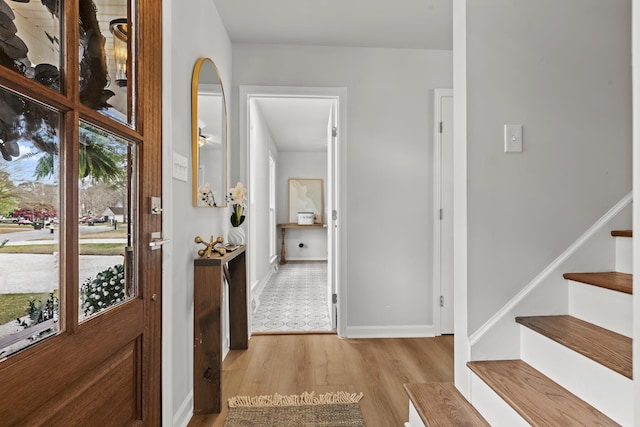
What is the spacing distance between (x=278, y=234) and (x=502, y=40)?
585 cm

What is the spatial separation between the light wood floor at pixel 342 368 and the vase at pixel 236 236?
0.80 metres

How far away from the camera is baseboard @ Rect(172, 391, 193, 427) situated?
5.33 ft

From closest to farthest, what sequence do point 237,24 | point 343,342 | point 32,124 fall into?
point 32,124, point 237,24, point 343,342

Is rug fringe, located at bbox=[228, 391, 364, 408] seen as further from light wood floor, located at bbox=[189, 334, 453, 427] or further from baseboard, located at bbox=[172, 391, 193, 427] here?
baseboard, located at bbox=[172, 391, 193, 427]

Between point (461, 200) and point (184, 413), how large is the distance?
5.54 feet

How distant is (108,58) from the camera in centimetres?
109

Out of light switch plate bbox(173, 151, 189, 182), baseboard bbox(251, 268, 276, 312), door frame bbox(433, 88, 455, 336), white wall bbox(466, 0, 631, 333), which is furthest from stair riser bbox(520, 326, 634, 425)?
baseboard bbox(251, 268, 276, 312)

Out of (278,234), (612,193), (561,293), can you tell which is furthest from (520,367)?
(278,234)

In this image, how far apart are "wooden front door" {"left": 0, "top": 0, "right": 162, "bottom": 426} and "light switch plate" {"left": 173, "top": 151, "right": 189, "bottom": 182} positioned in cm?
23

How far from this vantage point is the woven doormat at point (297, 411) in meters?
1.71

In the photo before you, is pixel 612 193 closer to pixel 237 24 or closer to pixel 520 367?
pixel 520 367

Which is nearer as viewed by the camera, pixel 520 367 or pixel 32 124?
pixel 32 124

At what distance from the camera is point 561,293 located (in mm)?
1551

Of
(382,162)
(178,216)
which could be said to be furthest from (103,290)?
(382,162)
